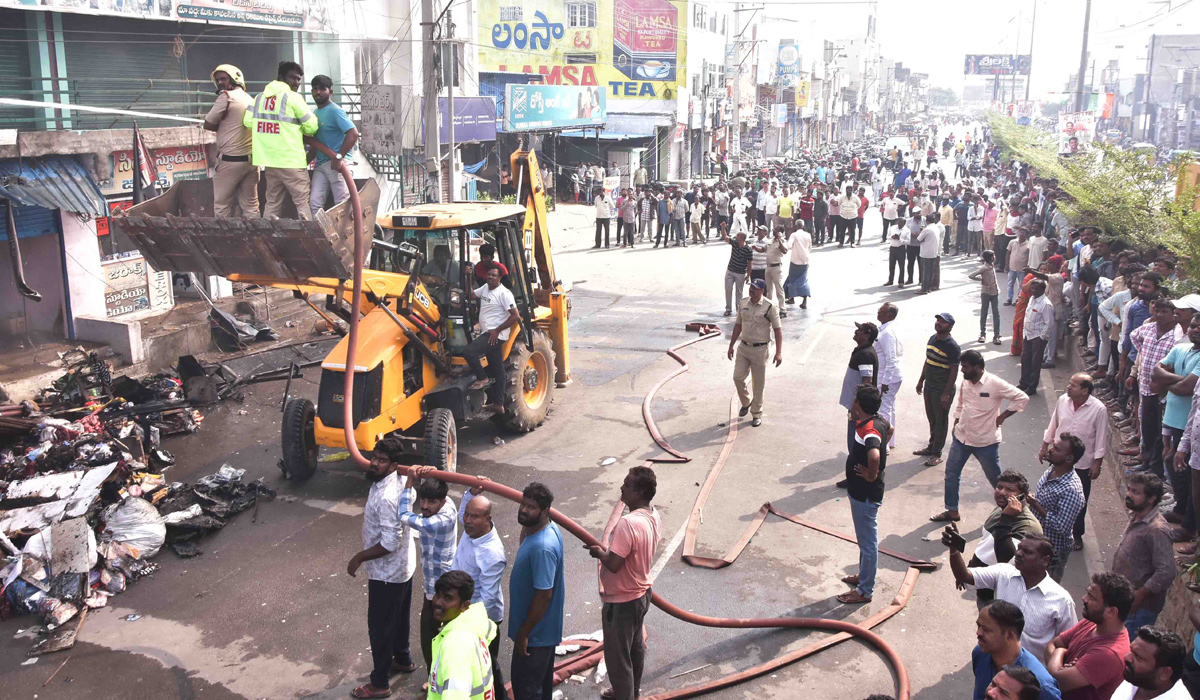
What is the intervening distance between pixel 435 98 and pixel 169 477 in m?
12.4

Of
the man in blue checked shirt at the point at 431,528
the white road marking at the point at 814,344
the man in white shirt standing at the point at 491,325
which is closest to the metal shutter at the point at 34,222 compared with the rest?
the man in white shirt standing at the point at 491,325

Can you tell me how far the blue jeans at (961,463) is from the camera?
26.9 feet

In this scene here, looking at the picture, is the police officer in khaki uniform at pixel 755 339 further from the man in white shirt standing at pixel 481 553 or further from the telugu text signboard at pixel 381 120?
the telugu text signboard at pixel 381 120

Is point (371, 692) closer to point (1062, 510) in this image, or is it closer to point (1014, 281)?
point (1062, 510)

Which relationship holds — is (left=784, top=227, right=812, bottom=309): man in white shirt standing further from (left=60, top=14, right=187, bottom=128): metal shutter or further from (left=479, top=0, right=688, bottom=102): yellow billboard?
(left=479, top=0, right=688, bottom=102): yellow billboard

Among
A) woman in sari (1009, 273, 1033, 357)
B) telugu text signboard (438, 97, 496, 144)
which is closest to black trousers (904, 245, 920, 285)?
woman in sari (1009, 273, 1033, 357)

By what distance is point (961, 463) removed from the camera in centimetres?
830

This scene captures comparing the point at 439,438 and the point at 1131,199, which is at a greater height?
the point at 1131,199

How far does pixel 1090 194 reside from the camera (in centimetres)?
1543

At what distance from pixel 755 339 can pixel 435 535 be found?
6220mm

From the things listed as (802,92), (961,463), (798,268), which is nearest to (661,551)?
(961,463)

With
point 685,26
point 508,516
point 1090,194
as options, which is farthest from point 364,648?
point 685,26

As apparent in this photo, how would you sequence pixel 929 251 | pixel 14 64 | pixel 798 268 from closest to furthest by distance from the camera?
pixel 14 64, pixel 798 268, pixel 929 251

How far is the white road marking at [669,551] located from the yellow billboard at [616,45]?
36.6 meters
